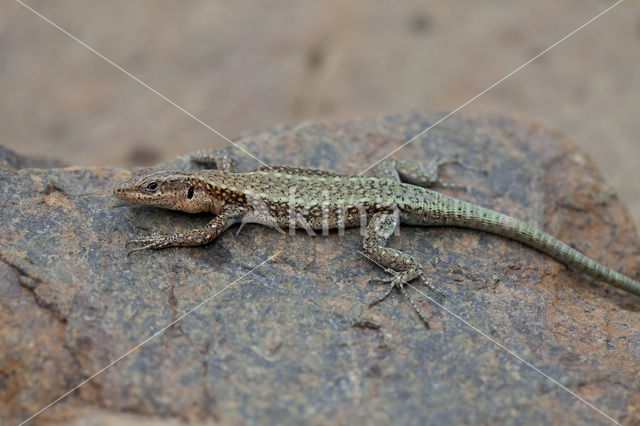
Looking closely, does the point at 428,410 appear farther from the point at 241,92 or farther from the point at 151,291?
the point at 241,92

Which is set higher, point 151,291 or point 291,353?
point 151,291

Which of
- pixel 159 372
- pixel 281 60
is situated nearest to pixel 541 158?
pixel 159 372

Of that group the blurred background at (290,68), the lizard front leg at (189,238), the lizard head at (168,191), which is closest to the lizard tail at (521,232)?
the lizard front leg at (189,238)

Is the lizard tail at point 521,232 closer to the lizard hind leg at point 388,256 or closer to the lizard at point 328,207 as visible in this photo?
the lizard at point 328,207

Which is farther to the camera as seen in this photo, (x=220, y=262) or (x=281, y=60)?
(x=281, y=60)

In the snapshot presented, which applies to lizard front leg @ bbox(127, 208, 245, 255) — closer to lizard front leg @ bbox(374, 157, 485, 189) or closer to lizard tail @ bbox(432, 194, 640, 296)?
lizard front leg @ bbox(374, 157, 485, 189)

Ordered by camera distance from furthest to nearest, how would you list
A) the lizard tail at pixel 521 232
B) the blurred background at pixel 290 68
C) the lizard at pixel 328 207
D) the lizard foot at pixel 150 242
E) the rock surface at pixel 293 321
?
the blurred background at pixel 290 68 → the lizard tail at pixel 521 232 → the lizard at pixel 328 207 → the lizard foot at pixel 150 242 → the rock surface at pixel 293 321

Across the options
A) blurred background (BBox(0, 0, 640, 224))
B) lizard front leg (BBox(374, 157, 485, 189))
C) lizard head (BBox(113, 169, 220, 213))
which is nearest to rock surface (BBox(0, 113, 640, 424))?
lizard head (BBox(113, 169, 220, 213))
